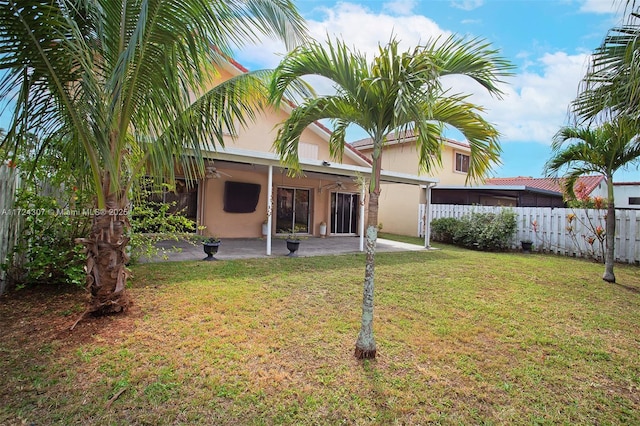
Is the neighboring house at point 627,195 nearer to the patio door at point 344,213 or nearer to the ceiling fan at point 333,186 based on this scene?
the patio door at point 344,213

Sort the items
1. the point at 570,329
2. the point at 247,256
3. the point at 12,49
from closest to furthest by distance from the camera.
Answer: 1. the point at 12,49
2. the point at 570,329
3. the point at 247,256

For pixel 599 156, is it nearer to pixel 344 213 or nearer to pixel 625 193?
pixel 344 213

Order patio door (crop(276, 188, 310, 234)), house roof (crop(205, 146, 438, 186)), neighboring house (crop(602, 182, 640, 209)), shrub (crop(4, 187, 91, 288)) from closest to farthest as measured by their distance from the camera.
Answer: shrub (crop(4, 187, 91, 288))
house roof (crop(205, 146, 438, 186))
patio door (crop(276, 188, 310, 234))
neighboring house (crop(602, 182, 640, 209))

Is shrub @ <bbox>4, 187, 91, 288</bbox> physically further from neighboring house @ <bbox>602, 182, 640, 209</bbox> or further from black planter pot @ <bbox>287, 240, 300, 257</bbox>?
neighboring house @ <bbox>602, 182, 640, 209</bbox>

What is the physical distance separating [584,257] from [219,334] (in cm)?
1328

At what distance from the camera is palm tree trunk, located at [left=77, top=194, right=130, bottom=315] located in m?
4.19

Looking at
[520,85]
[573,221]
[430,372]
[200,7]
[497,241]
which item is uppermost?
[200,7]

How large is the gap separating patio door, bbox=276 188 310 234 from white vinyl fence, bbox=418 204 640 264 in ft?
25.2

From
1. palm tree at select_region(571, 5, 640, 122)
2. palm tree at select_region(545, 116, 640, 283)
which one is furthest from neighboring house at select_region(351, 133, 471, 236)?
palm tree at select_region(571, 5, 640, 122)

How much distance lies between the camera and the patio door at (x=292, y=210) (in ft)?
48.6

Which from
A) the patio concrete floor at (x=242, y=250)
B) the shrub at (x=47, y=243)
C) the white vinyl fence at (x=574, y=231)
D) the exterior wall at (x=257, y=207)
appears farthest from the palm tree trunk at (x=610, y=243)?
the shrub at (x=47, y=243)

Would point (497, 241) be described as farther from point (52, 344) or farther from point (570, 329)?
point (52, 344)

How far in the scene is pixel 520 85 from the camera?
3.54m

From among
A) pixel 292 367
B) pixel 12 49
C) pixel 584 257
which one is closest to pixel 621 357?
pixel 292 367
